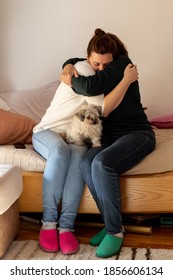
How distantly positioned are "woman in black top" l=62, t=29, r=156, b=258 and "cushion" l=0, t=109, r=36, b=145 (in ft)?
1.42

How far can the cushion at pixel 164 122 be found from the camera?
2777 mm

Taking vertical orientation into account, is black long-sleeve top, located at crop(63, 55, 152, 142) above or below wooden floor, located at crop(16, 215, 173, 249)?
above

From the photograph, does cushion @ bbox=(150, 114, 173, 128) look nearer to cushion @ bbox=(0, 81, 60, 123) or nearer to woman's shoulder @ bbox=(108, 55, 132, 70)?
cushion @ bbox=(0, 81, 60, 123)

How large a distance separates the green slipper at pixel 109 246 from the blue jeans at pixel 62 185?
190mm

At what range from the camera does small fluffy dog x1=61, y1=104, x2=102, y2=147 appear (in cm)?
197

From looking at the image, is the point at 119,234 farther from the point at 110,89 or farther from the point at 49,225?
the point at 110,89

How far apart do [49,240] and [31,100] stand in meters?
1.22

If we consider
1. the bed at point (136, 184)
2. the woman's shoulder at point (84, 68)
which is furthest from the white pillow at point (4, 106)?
the woman's shoulder at point (84, 68)

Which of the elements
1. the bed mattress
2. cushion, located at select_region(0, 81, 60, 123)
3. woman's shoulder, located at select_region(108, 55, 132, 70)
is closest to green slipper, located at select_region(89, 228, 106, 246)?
the bed mattress

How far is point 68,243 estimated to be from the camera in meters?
1.86

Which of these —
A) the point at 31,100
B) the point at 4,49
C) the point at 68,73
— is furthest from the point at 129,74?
the point at 4,49

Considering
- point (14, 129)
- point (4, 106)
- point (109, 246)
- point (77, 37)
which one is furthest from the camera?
point (77, 37)

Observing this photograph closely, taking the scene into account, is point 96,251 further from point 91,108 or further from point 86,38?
Answer: point 86,38

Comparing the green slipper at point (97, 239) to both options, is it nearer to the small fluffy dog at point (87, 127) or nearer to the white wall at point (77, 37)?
the small fluffy dog at point (87, 127)
